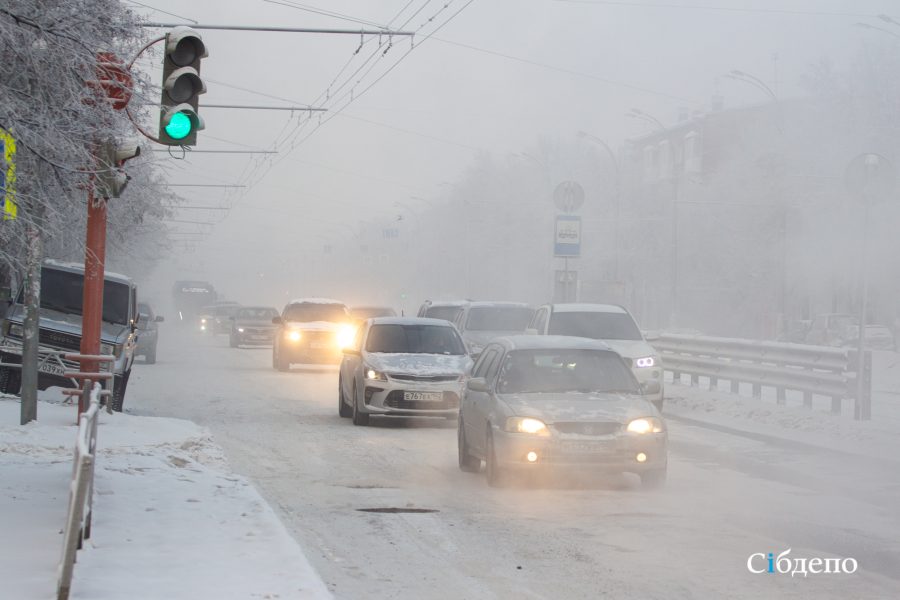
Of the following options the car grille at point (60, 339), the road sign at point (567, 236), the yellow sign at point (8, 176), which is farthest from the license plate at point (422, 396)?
the road sign at point (567, 236)

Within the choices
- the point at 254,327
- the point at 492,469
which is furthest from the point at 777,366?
the point at 254,327

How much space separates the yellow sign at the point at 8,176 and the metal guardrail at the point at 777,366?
1320 centimetres

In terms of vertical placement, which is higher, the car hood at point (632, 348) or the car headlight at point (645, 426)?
the car hood at point (632, 348)

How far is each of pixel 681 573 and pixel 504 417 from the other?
14.3ft

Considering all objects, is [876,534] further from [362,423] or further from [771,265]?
[771,265]

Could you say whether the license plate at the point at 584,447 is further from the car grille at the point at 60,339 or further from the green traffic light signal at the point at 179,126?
the car grille at the point at 60,339

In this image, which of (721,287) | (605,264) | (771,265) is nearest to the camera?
(771,265)

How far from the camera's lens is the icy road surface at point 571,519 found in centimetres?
788

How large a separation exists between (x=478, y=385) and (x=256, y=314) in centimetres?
3946

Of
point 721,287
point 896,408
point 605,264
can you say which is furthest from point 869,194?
point 605,264

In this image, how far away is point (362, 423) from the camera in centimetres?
1936

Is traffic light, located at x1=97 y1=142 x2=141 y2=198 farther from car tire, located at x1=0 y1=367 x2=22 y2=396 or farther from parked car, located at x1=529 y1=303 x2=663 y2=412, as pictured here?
parked car, located at x1=529 y1=303 x2=663 y2=412

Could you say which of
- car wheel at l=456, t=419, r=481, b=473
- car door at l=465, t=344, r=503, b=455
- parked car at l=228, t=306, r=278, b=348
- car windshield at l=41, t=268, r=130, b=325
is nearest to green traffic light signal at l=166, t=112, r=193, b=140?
car door at l=465, t=344, r=503, b=455

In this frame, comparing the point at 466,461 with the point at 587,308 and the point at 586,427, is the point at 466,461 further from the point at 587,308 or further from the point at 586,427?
the point at 587,308
